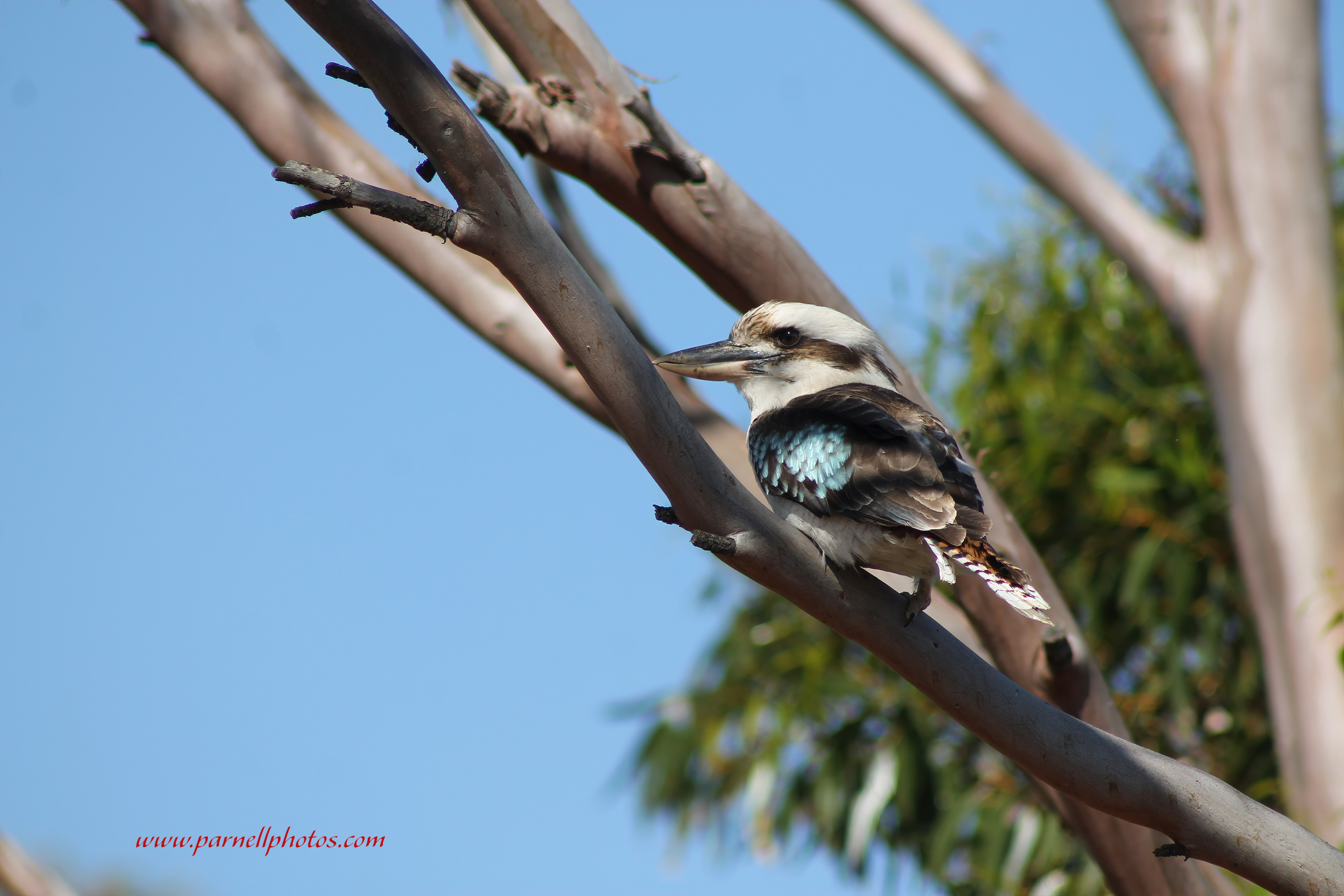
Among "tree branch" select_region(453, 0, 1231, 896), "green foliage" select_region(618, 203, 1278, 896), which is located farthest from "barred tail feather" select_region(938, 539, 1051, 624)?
"green foliage" select_region(618, 203, 1278, 896)

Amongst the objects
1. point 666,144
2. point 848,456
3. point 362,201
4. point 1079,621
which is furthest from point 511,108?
point 1079,621

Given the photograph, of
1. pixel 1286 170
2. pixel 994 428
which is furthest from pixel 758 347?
pixel 994 428

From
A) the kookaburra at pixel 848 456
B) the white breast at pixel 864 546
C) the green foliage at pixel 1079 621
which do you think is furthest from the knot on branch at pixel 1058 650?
the green foliage at pixel 1079 621

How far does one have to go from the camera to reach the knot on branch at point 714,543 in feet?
3.21

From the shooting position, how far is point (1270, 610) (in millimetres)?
2658

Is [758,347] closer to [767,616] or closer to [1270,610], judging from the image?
[1270,610]

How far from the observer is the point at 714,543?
989 millimetres

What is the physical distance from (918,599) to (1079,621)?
254cm

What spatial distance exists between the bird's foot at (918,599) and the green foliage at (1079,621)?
1.89 metres

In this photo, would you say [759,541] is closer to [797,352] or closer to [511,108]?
[797,352]

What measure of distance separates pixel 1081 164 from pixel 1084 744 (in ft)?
7.69

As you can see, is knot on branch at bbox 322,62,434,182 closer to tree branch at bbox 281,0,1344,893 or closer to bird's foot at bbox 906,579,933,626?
tree branch at bbox 281,0,1344,893

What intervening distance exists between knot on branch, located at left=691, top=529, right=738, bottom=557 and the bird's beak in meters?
0.66

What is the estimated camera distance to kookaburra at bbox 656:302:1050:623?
1.24 metres
